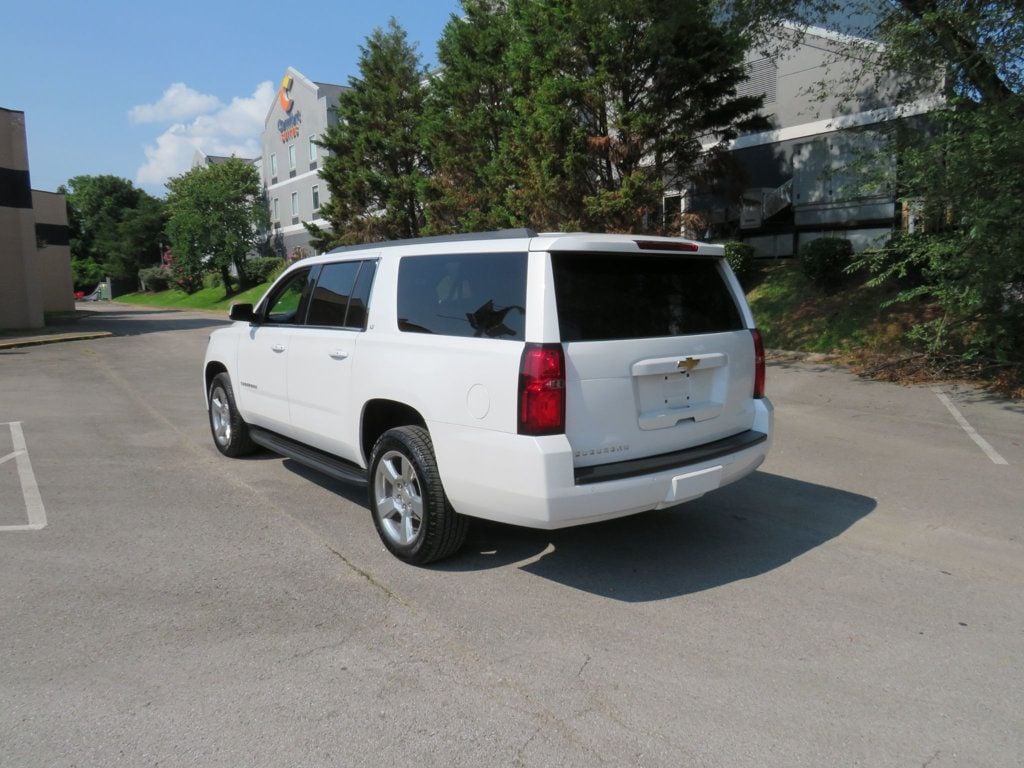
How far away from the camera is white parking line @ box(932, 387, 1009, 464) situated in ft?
23.4

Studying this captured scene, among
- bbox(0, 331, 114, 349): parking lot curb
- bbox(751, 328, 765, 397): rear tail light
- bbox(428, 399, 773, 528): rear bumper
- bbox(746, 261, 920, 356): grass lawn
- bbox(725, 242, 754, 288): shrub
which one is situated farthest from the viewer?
bbox(0, 331, 114, 349): parking lot curb

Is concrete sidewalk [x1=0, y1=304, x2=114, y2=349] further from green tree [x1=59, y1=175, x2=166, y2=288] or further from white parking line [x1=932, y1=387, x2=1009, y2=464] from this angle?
green tree [x1=59, y1=175, x2=166, y2=288]

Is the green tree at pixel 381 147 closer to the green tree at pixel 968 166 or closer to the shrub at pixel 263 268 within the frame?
the shrub at pixel 263 268

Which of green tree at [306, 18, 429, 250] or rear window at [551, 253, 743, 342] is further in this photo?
green tree at [306, 18, 429, 250]

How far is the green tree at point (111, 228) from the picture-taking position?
69.2m

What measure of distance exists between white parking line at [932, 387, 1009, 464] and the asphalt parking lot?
394mm

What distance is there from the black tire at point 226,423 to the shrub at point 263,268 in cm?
3852

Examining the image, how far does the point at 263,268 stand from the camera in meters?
45.5

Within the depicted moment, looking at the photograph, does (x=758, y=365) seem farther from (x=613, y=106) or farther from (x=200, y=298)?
(x=200, y=298)

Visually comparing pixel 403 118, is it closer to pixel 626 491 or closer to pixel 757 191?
pixel 757 191

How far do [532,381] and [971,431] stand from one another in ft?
21.6

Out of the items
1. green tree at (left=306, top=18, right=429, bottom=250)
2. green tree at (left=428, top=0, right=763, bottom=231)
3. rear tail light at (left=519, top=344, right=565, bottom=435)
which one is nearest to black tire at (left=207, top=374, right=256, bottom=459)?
rear tail light at (left=519, top=344, right=565, bottom=435)

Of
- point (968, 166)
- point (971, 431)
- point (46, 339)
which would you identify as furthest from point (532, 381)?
point (46, 339)

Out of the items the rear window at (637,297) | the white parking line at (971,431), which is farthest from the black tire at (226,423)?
the white parking line at (971,431)
